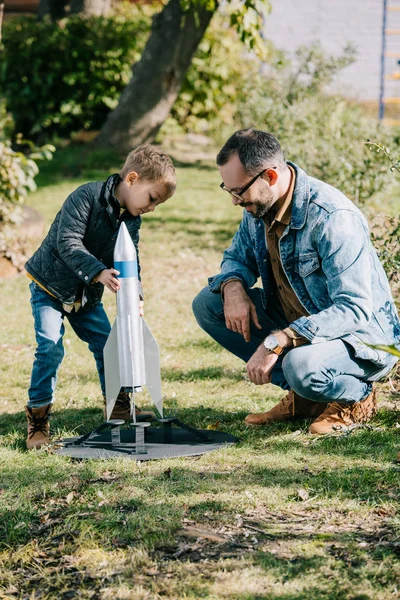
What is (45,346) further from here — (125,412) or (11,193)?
(11,193)

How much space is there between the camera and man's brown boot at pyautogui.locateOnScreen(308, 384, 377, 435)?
164 inches

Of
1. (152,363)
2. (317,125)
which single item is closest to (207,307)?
(152,363)

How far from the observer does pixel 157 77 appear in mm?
12617

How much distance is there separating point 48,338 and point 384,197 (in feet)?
16.9

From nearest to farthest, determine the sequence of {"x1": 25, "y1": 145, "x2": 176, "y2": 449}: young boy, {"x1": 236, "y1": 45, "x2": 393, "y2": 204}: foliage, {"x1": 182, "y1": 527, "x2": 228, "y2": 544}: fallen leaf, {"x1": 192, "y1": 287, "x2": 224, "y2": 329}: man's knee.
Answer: {"x1": 182, "y1": 527, "x2": 228, "y2": 544}: fallen leaf
{"x1": 25, "y1": 145, "x2": 176, "y2": 449}: young boy
{"x1": 192, "y1": 287, "x2": 224, "y2": 329}: man's knee
{"x1": 236, "y1": 45, "x2": 393, "y2": 204}: foliage

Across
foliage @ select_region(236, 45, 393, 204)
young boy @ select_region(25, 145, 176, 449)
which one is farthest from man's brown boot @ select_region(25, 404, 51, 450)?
foliage @ select_region(236, 45, 393, 204)

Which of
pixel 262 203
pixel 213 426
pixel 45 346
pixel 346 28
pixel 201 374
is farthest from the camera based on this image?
pixel 346 28

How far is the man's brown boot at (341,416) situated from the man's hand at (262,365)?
433mm

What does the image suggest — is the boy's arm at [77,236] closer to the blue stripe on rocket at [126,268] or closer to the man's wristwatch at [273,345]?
the blue stripe on rocket at [126,268]

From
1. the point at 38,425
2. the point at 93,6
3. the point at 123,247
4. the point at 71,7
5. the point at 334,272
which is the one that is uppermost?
the point at 71,7

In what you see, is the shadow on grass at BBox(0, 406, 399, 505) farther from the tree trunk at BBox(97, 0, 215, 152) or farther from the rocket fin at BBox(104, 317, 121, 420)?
the tree trunk at BBox(97, 0, 215, 152)

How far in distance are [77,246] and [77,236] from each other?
0.09 m

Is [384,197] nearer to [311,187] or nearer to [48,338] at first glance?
[311,187]

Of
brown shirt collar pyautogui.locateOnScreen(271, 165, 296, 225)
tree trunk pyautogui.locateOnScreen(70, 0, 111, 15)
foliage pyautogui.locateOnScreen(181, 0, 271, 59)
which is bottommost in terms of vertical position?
brown shirt collar pyautogui.locateOnScreen(271, 165, 296, 225)
